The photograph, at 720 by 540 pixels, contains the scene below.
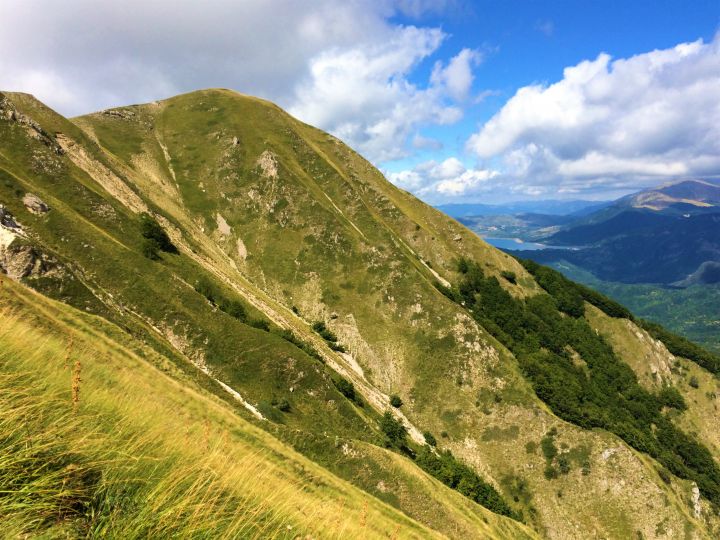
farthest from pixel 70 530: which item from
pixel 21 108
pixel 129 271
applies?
pixel 21 108

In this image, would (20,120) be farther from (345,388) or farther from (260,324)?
(345,388)

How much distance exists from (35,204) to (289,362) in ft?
143

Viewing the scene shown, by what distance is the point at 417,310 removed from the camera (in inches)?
3565

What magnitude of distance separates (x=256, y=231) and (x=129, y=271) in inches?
2065

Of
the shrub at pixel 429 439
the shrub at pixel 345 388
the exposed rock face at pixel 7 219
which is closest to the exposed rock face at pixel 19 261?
the exposed rock face at pixel 7 219

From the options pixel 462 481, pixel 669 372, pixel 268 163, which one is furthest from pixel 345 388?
pixel 669 372

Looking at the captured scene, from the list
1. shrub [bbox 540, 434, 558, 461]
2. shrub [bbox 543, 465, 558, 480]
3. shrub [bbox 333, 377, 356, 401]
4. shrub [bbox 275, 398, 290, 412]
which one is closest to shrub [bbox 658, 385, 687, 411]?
shrub [bbox 540, 434, 558, 461]

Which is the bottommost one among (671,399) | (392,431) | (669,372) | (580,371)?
(392,431)

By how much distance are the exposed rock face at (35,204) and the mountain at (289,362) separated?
0.93 feet

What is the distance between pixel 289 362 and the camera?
2356 inches

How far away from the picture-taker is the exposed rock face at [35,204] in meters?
52.9

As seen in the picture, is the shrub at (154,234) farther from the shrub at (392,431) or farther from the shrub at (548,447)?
the shrub at (548,447)

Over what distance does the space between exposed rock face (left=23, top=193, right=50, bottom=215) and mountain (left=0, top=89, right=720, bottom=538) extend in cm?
28

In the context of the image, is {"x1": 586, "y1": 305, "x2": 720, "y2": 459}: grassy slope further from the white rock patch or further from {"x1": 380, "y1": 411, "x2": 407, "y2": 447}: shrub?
the white rock patch
